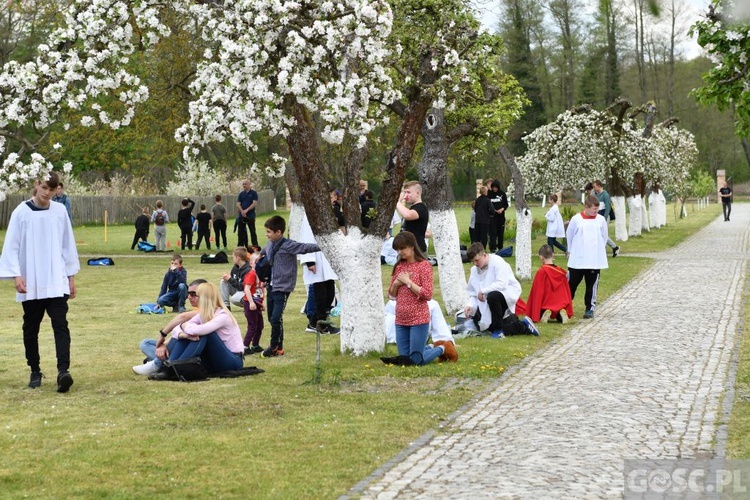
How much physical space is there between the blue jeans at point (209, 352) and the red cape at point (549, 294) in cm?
584

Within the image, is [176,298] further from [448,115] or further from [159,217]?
[159,217]

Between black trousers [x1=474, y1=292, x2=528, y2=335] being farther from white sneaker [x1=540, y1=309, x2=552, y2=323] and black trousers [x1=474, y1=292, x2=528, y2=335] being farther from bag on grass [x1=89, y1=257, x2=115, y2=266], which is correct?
bag on grass [x1=89, y1=257, x2=115, y2=266]

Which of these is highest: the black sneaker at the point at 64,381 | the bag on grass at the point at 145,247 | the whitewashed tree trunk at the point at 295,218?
the whitewashed tree trunk at the point at 295,218

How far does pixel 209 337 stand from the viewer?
36.8ft

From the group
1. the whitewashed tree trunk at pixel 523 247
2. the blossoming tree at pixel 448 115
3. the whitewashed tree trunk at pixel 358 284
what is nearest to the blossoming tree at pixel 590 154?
the whitewashed tree trunk at pixel 523 247

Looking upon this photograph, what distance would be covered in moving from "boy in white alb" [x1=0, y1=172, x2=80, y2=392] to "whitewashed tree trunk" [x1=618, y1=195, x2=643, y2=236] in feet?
112

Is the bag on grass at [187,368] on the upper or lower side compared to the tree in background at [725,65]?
lower

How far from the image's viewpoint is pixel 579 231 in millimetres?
17062

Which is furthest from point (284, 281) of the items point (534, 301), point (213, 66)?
point (534, 301)

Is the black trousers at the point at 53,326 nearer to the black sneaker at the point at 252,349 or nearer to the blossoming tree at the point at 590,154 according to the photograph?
the black sneaker at the point at 252,349

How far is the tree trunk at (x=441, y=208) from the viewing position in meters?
17.2

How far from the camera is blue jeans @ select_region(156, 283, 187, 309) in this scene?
18.2 metres

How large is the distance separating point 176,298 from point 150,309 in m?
0.48

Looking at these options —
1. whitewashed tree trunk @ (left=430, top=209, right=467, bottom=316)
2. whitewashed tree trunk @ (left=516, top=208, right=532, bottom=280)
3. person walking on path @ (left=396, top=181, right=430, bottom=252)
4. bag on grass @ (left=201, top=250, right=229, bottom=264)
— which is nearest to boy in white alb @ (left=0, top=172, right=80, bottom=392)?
person walking on path @ (left=396, top=181, right=430, bottom=252)
